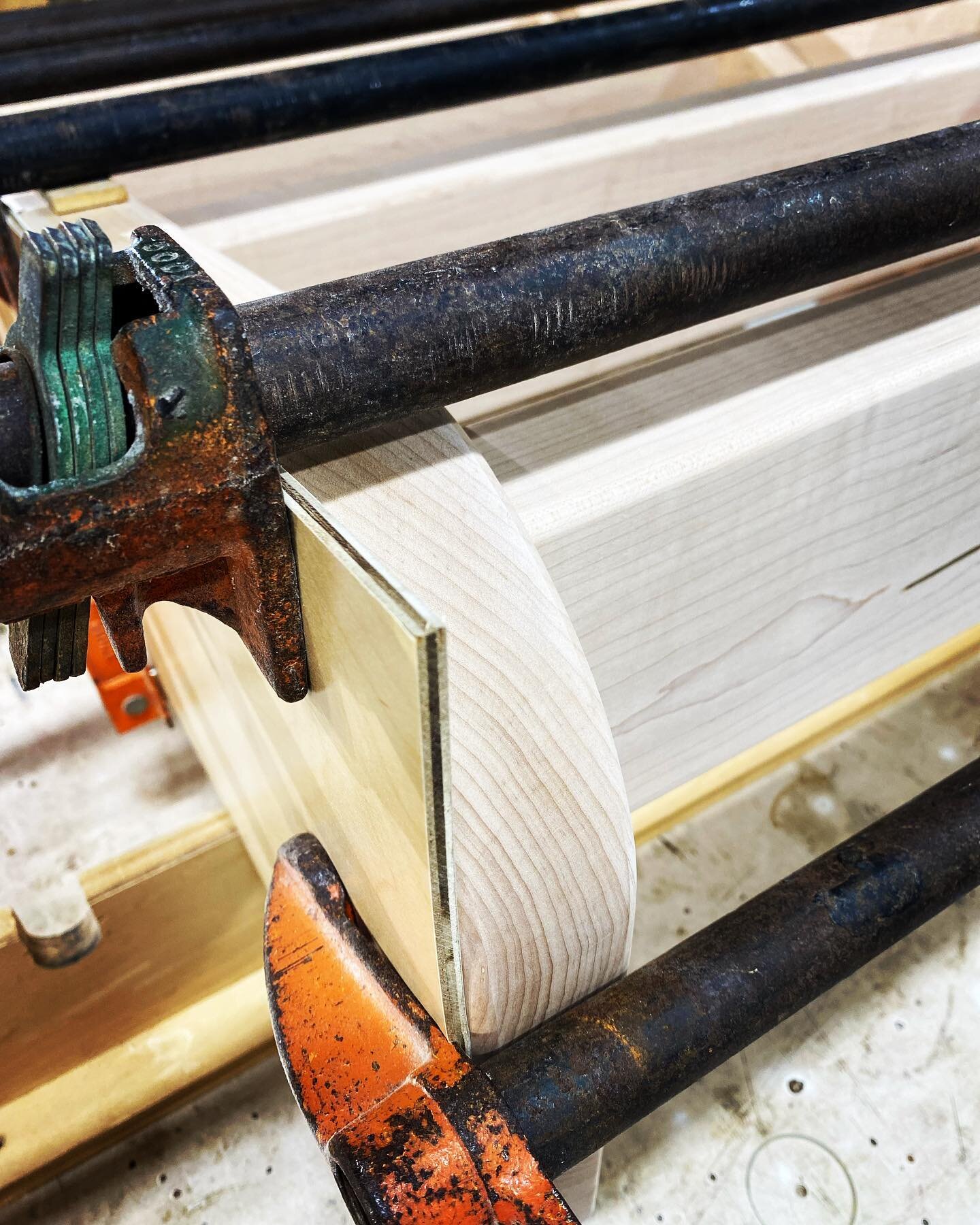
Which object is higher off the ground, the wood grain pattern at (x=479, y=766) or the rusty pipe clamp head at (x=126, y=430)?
the rusty pipe clamp head at (x=126, y=430)

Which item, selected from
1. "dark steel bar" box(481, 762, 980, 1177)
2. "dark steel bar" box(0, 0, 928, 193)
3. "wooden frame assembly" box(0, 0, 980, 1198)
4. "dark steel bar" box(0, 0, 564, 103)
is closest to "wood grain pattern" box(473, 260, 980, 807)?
"wooden frame assembly" box(0, 0, 980, 1198)

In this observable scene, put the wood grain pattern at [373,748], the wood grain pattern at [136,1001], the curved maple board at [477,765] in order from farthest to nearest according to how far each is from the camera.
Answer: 1. the wood grain pattern at [136,1001]
2. the curved maple board at [477,765]
3. the wood grain pattern at [373,748]

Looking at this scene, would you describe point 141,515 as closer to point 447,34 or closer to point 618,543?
point 618,543

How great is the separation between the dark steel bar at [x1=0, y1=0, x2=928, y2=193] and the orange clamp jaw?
2.36 feet

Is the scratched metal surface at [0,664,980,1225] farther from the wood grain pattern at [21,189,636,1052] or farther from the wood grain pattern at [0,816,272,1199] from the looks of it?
the wood grain pattern at [21,189,636,1052]

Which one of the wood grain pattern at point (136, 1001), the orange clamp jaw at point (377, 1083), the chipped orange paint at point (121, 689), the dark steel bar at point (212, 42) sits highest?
the dark steel bar at point (212, 42)

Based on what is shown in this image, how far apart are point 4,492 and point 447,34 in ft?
6.34

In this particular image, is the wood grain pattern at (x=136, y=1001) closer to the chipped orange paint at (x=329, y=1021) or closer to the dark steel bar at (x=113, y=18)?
the chipped orange paint at (x=329, y=1021)

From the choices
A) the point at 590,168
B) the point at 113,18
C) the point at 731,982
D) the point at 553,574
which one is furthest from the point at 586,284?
the point at 113,18

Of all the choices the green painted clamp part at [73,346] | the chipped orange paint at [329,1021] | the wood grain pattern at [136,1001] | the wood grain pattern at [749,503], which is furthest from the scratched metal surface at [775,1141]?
the green painted clamp part at [73,346]

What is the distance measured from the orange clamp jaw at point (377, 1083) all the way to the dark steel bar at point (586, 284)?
0.31 metres

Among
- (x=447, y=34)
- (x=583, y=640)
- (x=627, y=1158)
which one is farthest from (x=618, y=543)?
(x=447, y=34)

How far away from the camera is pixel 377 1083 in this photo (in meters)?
0.53

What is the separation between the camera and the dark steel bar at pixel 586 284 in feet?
1.62
